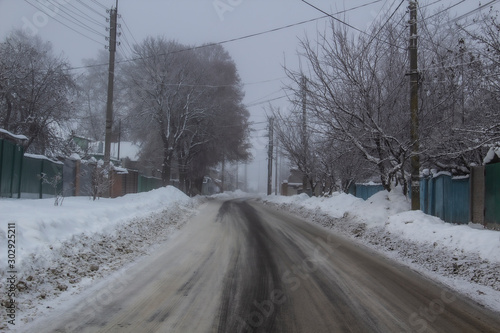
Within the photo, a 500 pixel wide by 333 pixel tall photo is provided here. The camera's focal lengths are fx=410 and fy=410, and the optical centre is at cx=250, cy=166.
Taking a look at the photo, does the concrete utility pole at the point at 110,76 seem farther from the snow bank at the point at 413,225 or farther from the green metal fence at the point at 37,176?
the snow bank at the point at 413,225

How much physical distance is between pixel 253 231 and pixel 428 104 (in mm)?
7623

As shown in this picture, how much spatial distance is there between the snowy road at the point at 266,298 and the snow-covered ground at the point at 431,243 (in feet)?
1.64

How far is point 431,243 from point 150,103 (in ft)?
88.6

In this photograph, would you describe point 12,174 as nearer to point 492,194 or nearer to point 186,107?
point 492,194

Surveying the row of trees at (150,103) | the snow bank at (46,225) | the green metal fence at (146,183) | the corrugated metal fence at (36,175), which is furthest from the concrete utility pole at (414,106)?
the green metal fence at (146,183)

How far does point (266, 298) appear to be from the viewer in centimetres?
604

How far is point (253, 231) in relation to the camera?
14023 millimetres

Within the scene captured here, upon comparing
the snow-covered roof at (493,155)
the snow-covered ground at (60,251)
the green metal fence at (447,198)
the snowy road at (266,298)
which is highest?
the snow-covered roof at (493,155)

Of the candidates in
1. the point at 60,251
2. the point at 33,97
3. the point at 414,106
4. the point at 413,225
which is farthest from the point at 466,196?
the point at 33,97

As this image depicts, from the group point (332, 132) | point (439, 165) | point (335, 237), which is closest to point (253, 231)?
point (335, 237)

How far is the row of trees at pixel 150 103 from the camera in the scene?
783 inches

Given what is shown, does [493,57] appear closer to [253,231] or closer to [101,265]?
[253,231]

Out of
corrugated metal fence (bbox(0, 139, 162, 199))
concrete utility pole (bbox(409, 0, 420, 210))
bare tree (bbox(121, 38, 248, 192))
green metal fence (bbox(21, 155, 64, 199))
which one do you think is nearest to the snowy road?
concrete utility pole (bbox(409, 0, 420, 210))

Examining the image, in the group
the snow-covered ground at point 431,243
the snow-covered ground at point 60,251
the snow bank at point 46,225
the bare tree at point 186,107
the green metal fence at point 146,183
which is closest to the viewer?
the snow-covered ground at point 60,251
